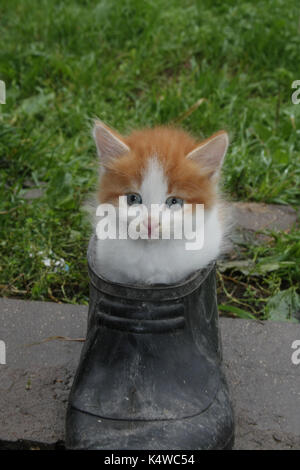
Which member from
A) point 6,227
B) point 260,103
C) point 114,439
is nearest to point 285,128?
point 260,103

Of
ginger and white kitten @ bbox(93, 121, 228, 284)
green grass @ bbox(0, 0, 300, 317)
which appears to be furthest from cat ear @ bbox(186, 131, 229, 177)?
green grass @ bbox(0, 0, 300, 317)

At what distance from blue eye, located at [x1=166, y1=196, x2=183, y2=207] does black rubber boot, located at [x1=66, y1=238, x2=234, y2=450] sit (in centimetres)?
22

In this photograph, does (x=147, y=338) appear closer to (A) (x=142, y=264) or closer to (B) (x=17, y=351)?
(A) (x=142, y=264)

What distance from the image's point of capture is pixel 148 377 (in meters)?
1.75

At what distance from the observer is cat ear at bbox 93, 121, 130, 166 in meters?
1.82

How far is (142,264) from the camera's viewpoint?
5.84 ft

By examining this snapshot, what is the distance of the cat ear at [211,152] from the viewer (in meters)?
1.81

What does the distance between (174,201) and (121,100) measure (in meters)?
2.29
